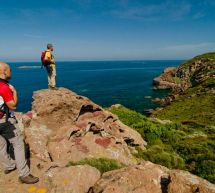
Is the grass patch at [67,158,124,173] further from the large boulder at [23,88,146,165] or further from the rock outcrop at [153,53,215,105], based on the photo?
the rock outcrop at [153,53,215,105]

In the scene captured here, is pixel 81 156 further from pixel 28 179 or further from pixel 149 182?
pixel 149 182

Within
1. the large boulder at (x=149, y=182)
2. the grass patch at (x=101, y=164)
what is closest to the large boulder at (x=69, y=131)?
the grass patch at (x=101, y=164)

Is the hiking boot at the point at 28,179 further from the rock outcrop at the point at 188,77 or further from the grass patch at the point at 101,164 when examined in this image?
the rock outcrop at the point at 188,77

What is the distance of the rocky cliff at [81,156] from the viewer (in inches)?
324

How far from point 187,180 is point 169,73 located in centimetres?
14029

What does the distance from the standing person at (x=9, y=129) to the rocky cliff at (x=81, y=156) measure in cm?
44

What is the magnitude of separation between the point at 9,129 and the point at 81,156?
5.29 metres

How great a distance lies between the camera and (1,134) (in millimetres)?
8391

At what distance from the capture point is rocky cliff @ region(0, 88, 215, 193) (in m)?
8.23

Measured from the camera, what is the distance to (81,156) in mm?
12797

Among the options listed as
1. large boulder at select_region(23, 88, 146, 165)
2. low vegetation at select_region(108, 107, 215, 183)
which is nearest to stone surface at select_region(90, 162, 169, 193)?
large boulder at select_region(23, 88, 146, 165)

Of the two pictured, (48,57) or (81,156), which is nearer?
(81,156)

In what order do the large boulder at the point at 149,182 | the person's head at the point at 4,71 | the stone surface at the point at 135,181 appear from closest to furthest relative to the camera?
1. the large boulder at the point at 149,182
2. the person's head at the point at 4,71
3. the stone surface at the point at 135,181

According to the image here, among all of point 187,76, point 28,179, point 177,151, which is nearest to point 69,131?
point 28,179
